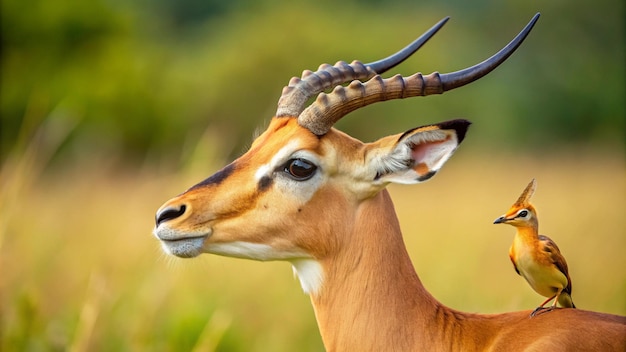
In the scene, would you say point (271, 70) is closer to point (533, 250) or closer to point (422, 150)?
point (422, 150)

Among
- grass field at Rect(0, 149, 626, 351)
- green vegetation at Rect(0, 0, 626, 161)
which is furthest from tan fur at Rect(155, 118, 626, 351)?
green vegetation at Rect(0, 0, 626, 161)

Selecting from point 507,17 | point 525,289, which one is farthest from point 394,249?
point 507,17


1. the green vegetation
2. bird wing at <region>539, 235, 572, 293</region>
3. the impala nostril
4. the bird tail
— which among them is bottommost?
the bird tail

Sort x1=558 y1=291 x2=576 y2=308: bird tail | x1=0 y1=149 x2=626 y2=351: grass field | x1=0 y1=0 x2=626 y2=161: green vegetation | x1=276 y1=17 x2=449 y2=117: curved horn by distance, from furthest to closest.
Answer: x1=0 y1=0 x2=626 y2=161: green vegetation → x1=0 y1=149 x2=626 y2=351: grass field → x1=276 y1=17 x2=449 y2=117: curved horn → x1=558 y1=291 x2=576 y2=308: bird tail

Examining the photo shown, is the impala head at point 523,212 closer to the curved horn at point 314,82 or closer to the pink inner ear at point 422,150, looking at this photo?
the pink inner ear at point 422,150

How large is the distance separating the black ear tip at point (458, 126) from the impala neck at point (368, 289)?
69 cm

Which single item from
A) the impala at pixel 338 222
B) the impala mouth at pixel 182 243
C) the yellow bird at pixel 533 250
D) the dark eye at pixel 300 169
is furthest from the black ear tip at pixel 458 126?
the impala mouth at pixel 182 243

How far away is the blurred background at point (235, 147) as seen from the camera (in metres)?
9.08

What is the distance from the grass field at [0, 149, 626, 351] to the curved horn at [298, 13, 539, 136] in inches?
50.8

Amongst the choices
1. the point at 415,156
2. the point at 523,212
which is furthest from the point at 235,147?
the point at 523,212

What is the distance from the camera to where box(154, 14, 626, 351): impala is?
4906 mm

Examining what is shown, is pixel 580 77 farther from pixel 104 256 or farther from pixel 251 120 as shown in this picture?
pixel 104 256

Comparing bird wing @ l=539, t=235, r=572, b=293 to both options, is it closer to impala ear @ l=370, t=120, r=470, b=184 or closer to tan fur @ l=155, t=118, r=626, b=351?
tan fur @ l=155, t=118, r=626, b=351

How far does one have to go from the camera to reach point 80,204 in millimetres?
12242
